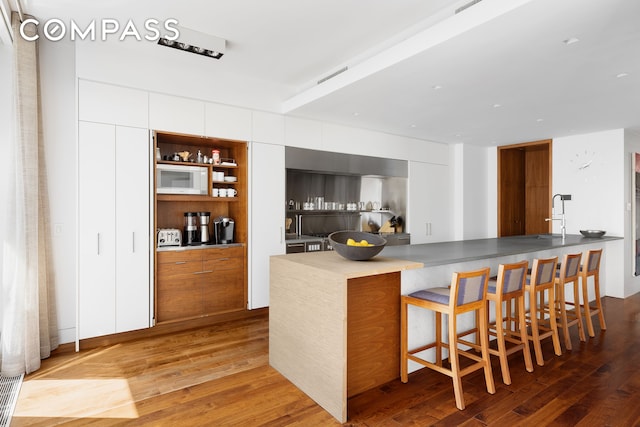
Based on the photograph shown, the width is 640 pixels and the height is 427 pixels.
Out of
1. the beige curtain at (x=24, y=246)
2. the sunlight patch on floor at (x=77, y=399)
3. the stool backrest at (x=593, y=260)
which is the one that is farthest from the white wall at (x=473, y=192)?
the beige curtain at (x=24, y=246)

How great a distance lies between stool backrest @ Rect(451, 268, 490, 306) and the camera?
94.5 inches

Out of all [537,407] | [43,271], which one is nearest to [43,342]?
[43,271]

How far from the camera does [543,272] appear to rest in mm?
3172

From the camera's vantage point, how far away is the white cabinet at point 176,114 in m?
3.75

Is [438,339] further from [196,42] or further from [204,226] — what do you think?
[196,42]

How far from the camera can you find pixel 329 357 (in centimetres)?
234

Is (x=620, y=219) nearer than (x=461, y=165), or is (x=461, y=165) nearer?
(x=620, y=219)

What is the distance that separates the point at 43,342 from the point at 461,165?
633 cm

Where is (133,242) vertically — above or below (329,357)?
above

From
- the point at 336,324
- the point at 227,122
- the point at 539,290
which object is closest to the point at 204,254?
the point at 227,122

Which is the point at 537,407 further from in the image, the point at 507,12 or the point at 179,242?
the point at 179,242

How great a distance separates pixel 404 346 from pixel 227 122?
3.01 metres

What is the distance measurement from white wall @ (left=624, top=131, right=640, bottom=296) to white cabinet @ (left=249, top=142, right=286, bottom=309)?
4988 millimetres

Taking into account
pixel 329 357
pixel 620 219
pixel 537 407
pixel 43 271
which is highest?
pixel 620 219
